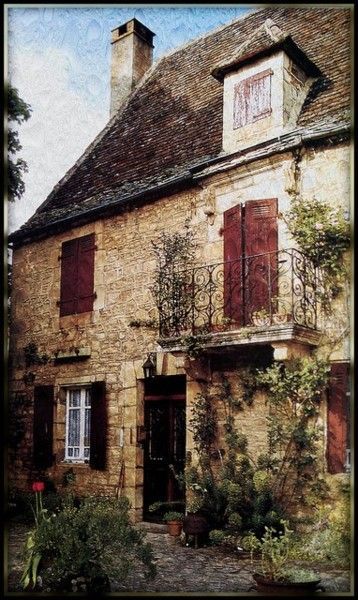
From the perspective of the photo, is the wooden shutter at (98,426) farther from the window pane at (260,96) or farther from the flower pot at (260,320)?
the window pane at (260,96)

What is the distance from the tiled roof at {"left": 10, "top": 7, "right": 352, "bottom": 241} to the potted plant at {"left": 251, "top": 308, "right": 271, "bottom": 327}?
2130 mm

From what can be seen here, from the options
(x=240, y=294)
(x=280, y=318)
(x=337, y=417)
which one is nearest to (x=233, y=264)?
(x=240, y=294)

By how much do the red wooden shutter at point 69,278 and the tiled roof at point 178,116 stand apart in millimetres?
433

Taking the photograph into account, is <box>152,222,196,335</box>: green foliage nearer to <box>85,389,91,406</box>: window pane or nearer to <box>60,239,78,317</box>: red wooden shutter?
<box>60,239,78,317</box>: red wooden shutter

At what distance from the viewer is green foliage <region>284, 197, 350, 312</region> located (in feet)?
20.6

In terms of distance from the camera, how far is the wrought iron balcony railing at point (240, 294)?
6602 mm

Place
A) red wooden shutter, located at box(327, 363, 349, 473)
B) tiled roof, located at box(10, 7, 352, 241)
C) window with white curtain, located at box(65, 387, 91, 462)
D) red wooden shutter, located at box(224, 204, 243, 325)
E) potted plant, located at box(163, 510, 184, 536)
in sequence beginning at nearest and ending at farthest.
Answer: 1. red wooden shutter, located at box(327, 363, 349, 473)
2. red wooden shutter, located at box(224, 204, 243, 325)
3. potted plant, located at box(163, 510, 184, 536)
4. tiled roof, located at box(10, 7, 352, 241)
5. window with white curtain, located at box(65, 387, 91, 462)

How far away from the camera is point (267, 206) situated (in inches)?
283

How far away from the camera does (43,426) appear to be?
7965 millimetres

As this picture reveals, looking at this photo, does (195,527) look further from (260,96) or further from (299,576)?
(260,96)

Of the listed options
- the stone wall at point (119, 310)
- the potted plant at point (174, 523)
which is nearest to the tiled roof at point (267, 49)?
the stone wall at point (119, 310)

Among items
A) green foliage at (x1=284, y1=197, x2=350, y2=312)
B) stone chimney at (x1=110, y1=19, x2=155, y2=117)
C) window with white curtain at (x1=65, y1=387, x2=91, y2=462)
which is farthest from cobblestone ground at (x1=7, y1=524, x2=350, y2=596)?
stone chimney at (x1=110, y1=19, x2=155, y2=117)

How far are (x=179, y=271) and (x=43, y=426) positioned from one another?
2.52 meters

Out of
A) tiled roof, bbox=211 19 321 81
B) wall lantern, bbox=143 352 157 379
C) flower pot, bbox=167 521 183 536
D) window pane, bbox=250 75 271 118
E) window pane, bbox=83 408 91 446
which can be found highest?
tiled roof, bbox=211 19 321 81
